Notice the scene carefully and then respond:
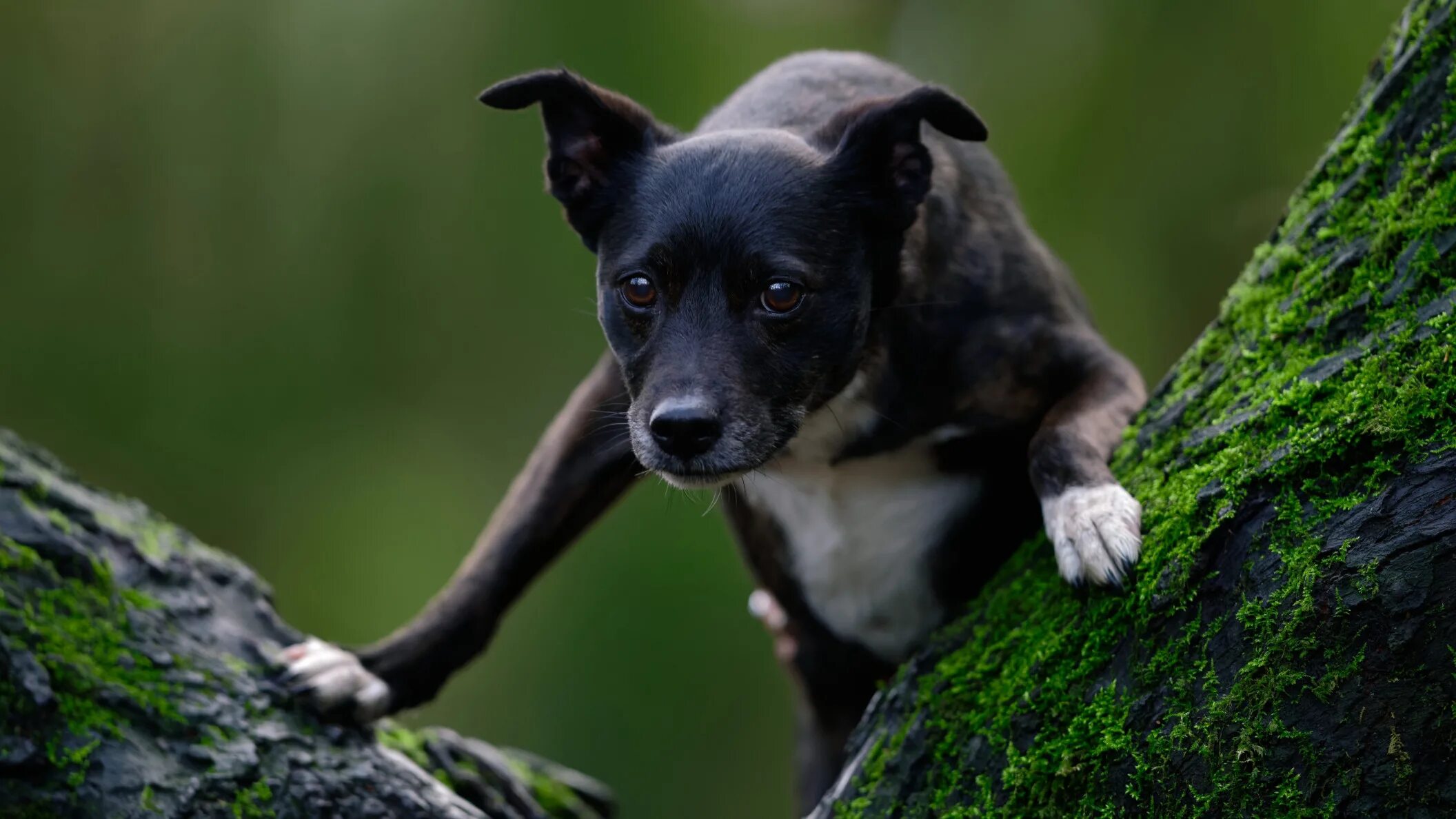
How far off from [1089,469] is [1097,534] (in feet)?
1.07

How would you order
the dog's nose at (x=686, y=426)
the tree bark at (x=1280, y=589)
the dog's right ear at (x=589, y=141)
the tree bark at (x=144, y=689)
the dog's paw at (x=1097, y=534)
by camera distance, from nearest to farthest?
the tree bark at (x=1280, y=589)
the dog's paw at (x=1097, y=534)
the tree bark at (x=144, y=689)
the dog's nose at (x=686, y=426)
the dog's right ear at (x=589, y=141)

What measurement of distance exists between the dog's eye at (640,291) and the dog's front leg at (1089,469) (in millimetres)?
827

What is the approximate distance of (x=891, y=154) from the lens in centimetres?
268

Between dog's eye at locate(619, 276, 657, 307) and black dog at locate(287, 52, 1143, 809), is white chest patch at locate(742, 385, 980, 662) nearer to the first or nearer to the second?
black dog at locate(287, 52, 1143, 809)

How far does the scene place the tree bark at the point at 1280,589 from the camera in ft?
5.42

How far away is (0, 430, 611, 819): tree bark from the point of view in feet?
7.14

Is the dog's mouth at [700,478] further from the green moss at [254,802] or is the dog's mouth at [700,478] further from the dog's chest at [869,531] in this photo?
the green moss at [254,802]

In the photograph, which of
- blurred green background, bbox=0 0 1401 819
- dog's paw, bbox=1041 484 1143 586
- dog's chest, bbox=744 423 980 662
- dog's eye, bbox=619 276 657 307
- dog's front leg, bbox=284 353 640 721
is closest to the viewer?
dog's paw, bbox=1041 484 1143 586

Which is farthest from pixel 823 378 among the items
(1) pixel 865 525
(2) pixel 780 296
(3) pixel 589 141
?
(3) pixel 589 141

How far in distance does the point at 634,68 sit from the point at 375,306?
217 centimetres

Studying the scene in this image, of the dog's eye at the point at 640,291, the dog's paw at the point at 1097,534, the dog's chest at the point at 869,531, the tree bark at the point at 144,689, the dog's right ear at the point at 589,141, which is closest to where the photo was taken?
the dog's paw at the point at 1097,534

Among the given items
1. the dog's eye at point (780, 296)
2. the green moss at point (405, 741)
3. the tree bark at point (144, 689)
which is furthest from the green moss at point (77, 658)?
the dog's eye at point (780, 296)

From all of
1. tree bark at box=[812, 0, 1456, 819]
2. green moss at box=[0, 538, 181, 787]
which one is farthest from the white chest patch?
green moss at box=[0, 538, 181, 787]

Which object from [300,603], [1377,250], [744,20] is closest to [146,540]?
[1377,250]
